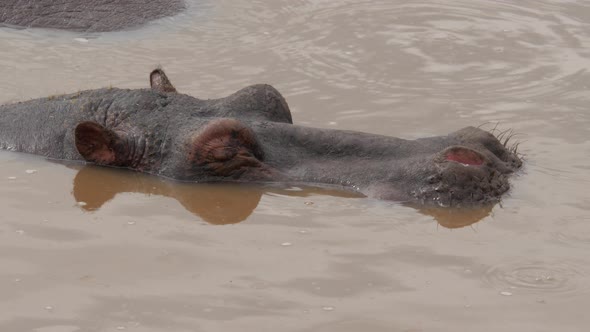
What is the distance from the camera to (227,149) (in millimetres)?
6926

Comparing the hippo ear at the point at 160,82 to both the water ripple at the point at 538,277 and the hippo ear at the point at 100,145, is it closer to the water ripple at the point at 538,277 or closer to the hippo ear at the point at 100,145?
the hippo ear at the point at 100,145

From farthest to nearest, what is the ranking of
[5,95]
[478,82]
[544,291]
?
[478,82] → [5,95] → [544,291]

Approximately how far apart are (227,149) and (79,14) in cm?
469

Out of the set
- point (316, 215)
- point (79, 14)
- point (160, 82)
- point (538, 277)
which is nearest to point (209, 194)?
point (316, 215)

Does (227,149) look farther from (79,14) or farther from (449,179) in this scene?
(79,14)

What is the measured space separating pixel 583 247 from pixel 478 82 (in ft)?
12.6

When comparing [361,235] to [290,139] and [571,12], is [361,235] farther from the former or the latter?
[571,12]

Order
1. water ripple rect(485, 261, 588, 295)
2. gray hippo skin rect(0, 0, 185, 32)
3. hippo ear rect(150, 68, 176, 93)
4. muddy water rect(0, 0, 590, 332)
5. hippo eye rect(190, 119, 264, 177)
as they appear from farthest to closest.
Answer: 1. gray hippo skin rect(0, 0, 185, 32)
2. hippo ear rect(150, 68, 176, 93)
3. hippo eye rect(190, 119, 264, 177)
4. water ripple rect(485, 261, 588, 295)
5. muddy water rect(0, 0, 590, 332)

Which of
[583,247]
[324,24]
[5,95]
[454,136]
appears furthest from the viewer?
[324,24]

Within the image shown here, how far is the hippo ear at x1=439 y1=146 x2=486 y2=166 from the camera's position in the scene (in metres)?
6.46

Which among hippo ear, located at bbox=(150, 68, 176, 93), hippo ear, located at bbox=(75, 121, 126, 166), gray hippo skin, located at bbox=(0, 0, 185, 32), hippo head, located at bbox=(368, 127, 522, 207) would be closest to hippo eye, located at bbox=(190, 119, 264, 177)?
hippo ear, located at bbox=(75, 121, 126, 166)

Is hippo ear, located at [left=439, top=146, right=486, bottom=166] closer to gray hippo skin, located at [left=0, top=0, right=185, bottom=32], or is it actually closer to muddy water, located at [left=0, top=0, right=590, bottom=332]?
muddy water, located at [left=0, top=0, right=590, bottom=332]

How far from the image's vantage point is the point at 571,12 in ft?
37.8

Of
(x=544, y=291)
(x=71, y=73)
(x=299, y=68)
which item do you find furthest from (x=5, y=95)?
(x=544, y=291)
